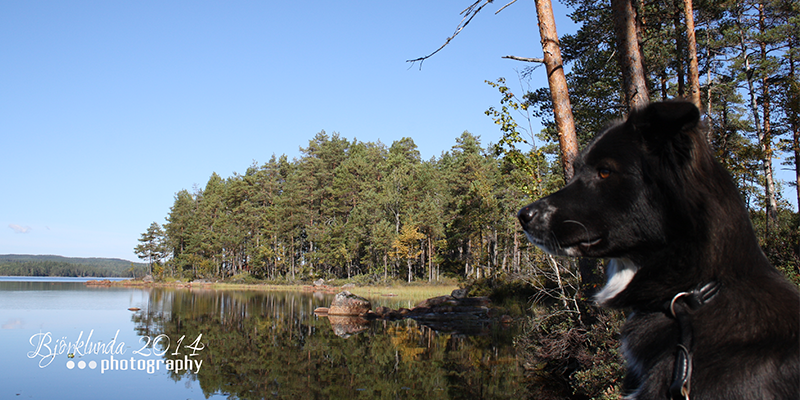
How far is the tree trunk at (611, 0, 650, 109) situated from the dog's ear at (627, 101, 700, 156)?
15.4 feet

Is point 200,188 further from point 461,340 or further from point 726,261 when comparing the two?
point 726,261

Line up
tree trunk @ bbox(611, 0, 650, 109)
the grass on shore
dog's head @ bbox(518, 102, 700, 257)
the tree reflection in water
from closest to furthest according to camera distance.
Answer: dog's head @ bbox(518, 102, 700, 257)
tree trunk @ bbox(611, 0, 650, 109)
the tree reflection in water
the grass on shore

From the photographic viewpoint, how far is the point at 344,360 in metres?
10.9

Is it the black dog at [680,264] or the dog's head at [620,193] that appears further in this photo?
the dog's head at [620,193]

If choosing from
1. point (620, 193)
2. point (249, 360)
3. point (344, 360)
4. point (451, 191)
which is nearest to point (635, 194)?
point (620, 193)

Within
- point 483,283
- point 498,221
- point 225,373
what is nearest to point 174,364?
point 225,373

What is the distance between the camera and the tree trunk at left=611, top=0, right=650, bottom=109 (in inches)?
221

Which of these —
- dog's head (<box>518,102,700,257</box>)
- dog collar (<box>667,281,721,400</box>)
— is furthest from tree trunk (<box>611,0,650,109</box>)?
dog collar (<box>667,281,721,400</box>)

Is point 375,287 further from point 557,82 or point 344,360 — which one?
point 557,82

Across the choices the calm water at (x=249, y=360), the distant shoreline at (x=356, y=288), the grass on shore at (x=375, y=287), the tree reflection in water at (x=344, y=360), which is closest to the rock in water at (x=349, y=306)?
the calm water at (x=249, y=360)

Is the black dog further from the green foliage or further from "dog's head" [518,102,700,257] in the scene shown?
the green foliage

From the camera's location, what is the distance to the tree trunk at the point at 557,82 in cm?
576

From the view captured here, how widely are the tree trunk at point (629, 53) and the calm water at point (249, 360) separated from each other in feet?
16.6

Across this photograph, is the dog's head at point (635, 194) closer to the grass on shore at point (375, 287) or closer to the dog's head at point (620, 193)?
the dog's head at point (620, 193)
